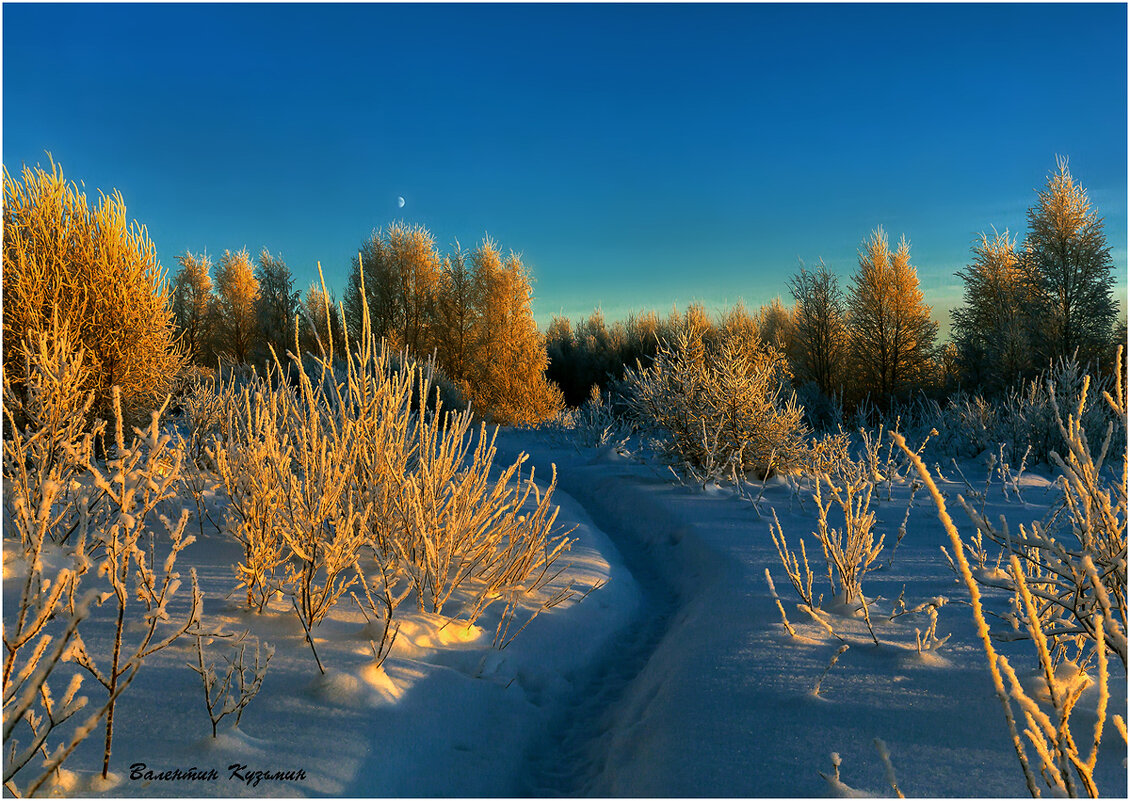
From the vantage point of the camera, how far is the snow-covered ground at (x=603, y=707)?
205 centimetres

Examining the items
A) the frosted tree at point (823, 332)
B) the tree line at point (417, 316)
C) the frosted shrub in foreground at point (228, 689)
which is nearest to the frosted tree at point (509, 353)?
the tree line at point (417, 316)

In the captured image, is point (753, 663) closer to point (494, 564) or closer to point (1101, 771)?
point (1101, 771)

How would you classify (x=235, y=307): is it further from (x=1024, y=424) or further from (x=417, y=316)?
(x=1024, y=424)

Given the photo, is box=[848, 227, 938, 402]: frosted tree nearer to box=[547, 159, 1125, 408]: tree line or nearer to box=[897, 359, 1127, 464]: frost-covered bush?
box=[547, 159, 1125, 408]: tree line

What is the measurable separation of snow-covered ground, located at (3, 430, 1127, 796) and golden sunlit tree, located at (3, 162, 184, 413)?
12.8ft

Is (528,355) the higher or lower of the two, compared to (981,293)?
lower

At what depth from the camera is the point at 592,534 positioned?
5887mm

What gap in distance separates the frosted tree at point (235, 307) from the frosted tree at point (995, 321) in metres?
21.4

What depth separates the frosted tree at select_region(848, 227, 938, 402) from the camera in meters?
14.9

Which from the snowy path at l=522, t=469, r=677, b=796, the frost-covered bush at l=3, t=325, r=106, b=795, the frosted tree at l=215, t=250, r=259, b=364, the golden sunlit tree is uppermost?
the frosted tree at l=215, t=250, r=259, b=364

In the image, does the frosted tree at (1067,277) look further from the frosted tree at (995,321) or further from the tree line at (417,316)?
the tree line at (417,316)

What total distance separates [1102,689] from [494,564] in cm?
Answer: 315

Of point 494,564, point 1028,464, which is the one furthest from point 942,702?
point 1028,464

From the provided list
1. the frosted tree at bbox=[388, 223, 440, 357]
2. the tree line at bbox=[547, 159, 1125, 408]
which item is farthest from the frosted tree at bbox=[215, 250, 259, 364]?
the tree line at bbox=[547, 159, 1125, 408]
